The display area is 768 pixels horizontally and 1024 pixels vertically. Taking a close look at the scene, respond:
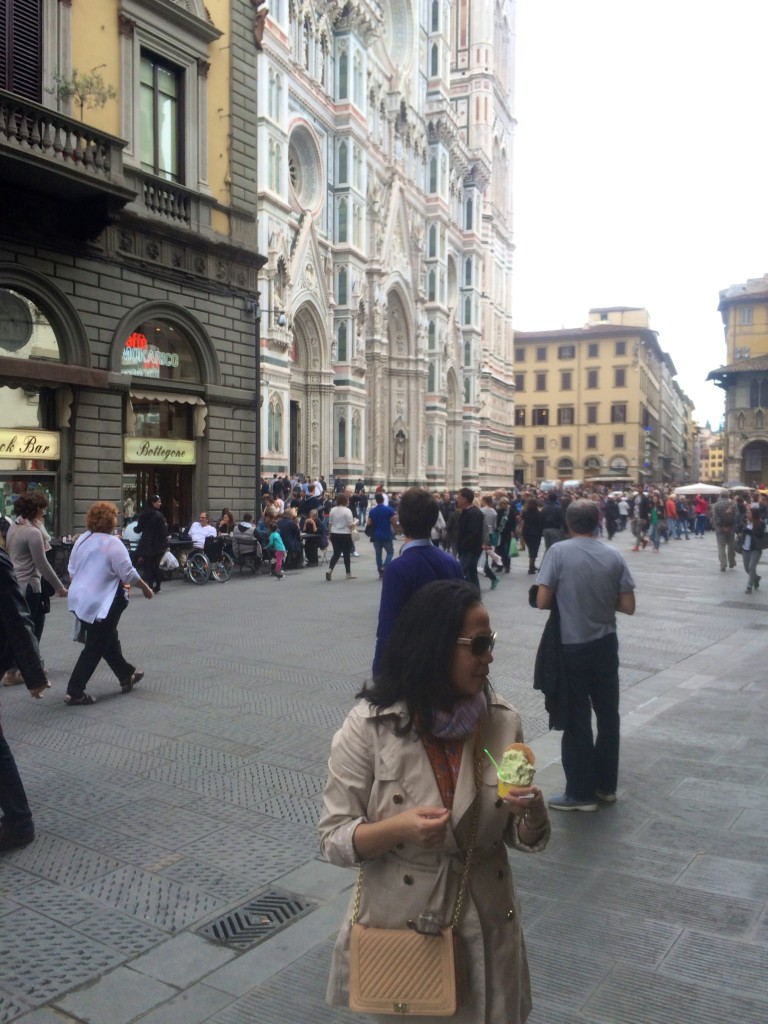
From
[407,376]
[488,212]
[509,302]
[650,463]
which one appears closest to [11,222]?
[407,376]

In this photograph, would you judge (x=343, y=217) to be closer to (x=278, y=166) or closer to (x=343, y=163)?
(x=343, y=163)

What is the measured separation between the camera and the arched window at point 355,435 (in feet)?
129

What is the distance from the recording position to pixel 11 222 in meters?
15.7

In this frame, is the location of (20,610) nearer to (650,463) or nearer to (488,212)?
(488,212)

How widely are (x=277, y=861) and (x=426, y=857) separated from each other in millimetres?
2731

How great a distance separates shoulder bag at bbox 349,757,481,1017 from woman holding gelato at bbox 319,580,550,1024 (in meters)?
0.03

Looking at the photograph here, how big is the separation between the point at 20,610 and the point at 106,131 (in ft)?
47.9

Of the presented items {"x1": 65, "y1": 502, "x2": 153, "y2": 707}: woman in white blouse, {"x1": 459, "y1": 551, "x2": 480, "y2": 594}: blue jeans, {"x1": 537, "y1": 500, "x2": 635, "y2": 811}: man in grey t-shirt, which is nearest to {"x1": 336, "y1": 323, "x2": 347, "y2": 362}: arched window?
{"x1": 459, "y1": 551, "x2": 480, "y2": 594}: blue jeans

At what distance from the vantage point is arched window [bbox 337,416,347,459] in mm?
38938

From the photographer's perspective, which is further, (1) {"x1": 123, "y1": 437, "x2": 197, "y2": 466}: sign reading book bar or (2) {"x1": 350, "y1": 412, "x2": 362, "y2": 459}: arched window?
(2) {"x1": 350, "y1": 412, "x2": 362, "y2": 459}: arched window

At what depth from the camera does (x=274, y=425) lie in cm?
3209

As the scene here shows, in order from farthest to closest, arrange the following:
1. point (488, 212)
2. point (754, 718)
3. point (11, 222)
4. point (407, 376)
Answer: point (488, 212), point (407, 376), point (11, 222), point (754, 718)

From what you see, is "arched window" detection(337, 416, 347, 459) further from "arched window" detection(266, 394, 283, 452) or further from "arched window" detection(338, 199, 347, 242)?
"arched window" detection(338, 199, 347, 242)

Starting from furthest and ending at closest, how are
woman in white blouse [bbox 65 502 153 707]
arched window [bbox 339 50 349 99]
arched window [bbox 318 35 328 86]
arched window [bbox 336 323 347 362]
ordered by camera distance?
1. arched window [bbox 336 323 347 362]
2. arched window [bbox 339 50 349 99]
3. arched window [bbox 318 35 328 86]
4. woman in white blouse [bbox 65 502 153 707]
